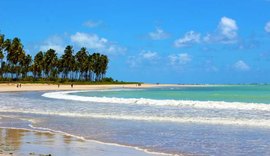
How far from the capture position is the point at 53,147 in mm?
12305

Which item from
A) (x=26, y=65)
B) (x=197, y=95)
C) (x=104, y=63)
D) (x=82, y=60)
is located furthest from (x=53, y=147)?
(x=104, y=63)

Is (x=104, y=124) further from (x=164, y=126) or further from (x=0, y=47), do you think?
(x=0, y=47)

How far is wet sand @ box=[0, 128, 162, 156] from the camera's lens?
11273mm

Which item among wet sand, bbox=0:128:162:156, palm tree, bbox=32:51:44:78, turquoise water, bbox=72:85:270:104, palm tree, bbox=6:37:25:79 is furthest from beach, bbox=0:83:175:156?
palm tree, bbox=32:51:44:78

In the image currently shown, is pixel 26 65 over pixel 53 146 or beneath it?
over

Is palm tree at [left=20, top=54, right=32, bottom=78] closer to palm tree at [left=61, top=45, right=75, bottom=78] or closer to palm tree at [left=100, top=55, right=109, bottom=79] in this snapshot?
palm tree at [left=61, top=45, right=75, bottom=78]

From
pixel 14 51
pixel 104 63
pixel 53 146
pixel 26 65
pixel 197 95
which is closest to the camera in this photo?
pixel 53 146

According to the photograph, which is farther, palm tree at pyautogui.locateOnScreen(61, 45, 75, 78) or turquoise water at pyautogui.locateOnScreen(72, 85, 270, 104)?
palm tree at pyautogui.locateOnScreen(61, 45, 75, 78)

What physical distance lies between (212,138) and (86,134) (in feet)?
15.8

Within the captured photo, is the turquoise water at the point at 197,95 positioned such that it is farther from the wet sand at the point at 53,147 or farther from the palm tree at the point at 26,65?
the palm tree at the point at 26,65

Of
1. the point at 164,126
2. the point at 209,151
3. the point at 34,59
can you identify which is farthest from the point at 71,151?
the point at 34,59

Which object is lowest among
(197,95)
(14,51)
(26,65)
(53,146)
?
(53,146)

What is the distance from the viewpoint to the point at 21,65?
144875 mm

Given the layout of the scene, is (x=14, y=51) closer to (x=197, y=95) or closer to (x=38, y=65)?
(x=38, y=65)
